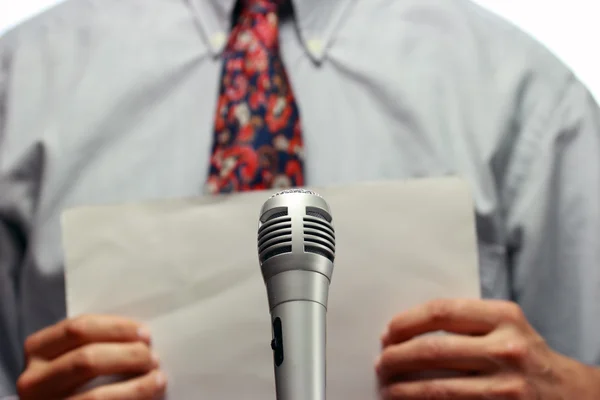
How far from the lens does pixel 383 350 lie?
57 cm

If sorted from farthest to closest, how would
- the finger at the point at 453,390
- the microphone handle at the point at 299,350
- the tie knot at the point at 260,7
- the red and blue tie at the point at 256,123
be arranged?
the tie knot at the point at 260,7 → the red and blue tie at the point at 256,123 → the finger at the point at 453,390 → the microphone handle at the point at 299,350

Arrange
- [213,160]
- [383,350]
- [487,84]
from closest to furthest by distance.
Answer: [383,350]
[213,160]
[487,84]

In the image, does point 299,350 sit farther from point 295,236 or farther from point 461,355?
point 461,355

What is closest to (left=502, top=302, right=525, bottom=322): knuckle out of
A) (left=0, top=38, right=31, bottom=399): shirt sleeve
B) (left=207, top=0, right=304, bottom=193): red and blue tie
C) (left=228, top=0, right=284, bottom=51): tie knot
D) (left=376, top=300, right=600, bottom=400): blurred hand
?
(left=376, top=300, right=600, bottom=400): blurred hand

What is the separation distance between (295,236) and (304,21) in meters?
0.55

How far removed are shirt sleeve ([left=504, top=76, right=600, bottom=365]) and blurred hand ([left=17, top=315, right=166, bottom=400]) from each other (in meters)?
0.42

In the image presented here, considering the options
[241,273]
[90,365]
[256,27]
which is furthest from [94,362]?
[256,27]

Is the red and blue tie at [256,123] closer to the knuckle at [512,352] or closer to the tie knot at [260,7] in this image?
the tie knot at [260,7]

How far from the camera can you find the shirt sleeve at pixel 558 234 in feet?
2.56

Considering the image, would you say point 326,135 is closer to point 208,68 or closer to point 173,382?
point 208,68

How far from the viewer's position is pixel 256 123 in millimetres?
731

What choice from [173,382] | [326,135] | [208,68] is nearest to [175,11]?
[208,68]

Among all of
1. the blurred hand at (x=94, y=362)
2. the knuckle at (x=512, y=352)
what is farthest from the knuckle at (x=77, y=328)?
the knuckle at (x=512, y=352)

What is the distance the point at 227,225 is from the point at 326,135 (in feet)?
0.80
